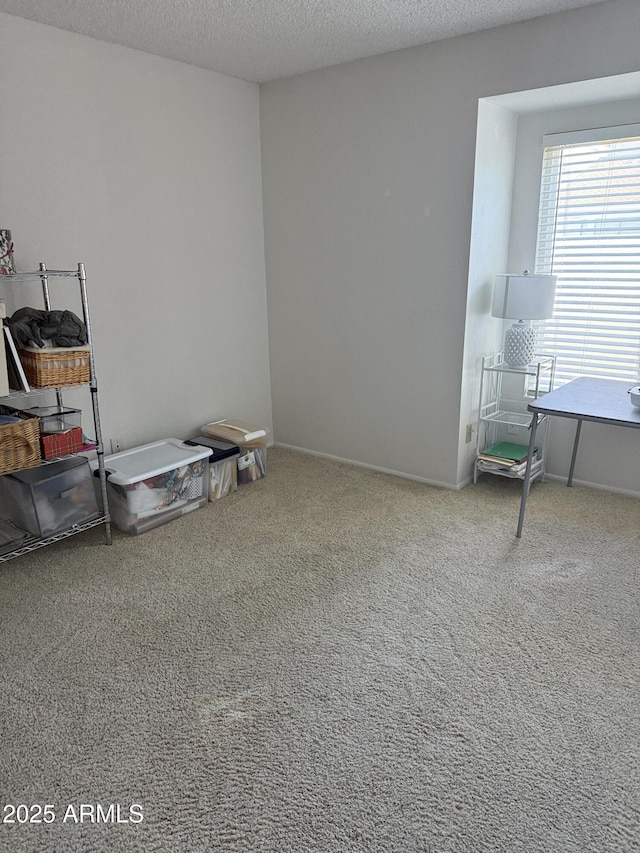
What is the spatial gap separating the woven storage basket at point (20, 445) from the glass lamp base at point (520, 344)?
2607mm

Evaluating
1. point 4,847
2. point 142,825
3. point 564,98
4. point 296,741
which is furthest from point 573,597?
point 564,98

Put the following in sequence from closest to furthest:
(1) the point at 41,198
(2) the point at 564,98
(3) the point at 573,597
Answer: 1. (3) the point at 573,597
2. (1) the point at 41,198
3. (2) the point at 564,98

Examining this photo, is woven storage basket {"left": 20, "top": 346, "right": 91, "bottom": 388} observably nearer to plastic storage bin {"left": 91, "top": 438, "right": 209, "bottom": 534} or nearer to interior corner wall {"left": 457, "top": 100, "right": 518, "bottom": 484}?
plastic storage bin {"left": 91, "top": 438, "right": 209, "bottom": 534}

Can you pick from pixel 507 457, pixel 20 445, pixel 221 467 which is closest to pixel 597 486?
pixel 507 457

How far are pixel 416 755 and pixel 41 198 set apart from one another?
295cm

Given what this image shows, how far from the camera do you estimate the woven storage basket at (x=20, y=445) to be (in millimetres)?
2662

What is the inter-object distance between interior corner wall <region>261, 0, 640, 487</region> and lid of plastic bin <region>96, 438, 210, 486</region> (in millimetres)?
1142

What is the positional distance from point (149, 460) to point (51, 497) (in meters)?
0.58

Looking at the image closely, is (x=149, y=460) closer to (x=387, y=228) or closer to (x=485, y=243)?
(x=387, y=228)

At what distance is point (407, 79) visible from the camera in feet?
11.4

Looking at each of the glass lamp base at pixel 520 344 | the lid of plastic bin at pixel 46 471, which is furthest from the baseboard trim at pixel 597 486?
the lid of plastic bin at pixel 46 471

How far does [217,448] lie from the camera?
371 centimetres

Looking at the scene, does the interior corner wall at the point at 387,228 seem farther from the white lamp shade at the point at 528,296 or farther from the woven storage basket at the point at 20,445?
the woven storage basket at the point at 20,445

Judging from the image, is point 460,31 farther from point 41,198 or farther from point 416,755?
point 416,755
